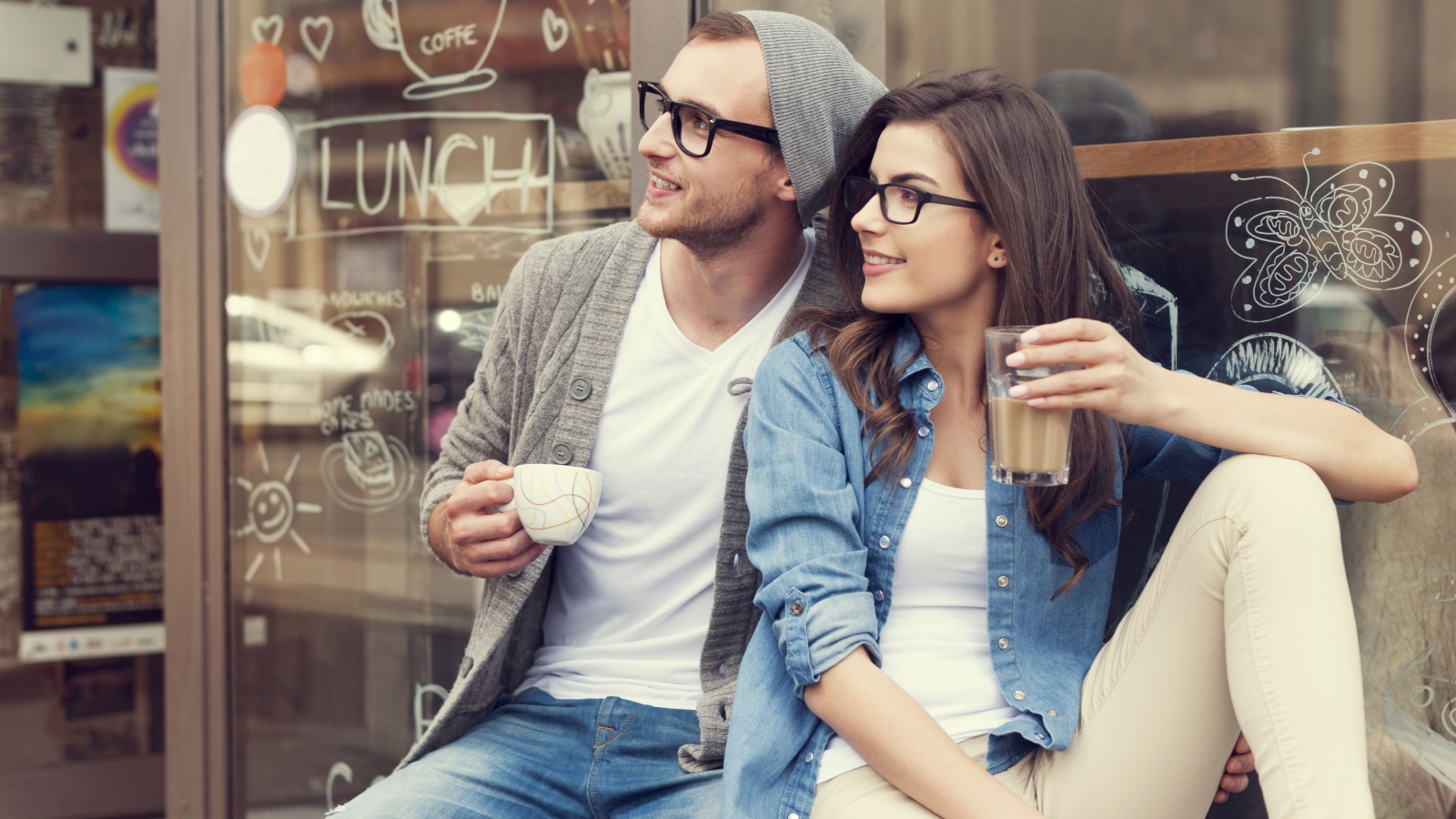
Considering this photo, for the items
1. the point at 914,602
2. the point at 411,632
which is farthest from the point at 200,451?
the point at 914,602

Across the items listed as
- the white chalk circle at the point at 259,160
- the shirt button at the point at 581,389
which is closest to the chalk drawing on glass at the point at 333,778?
the white chalk circle at the point at 259,160

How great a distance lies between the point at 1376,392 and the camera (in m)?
2.04

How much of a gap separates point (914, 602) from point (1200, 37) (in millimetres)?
1129

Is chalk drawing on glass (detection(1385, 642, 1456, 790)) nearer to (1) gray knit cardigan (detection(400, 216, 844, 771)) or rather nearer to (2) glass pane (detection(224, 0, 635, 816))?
(1) gray knit cardigan (detection(400, 216, 844, 771))

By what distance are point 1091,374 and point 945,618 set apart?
0.42 meters

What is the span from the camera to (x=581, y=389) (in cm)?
210

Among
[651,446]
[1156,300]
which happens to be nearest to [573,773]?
[651,446]

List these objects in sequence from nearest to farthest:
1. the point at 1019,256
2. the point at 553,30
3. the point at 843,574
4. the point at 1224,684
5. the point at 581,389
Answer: the point at 1224,684 → the point at 843,574 → the point at 1019,256 → the point at 581,389 → the point at 553,30

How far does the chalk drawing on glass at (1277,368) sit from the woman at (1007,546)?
284 millimetres

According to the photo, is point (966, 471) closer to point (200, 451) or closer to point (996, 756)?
point (996, 756)

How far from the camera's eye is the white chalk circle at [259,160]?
3.29m

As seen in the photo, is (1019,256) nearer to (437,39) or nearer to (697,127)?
(697,127)

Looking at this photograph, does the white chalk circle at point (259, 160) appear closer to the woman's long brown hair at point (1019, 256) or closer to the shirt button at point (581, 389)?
the shirt button at point (581, 389)

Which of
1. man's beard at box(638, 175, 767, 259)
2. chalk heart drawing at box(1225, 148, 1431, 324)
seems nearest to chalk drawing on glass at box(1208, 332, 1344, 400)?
chalk heart drawing at box(1225, 148, 1431, 324)
